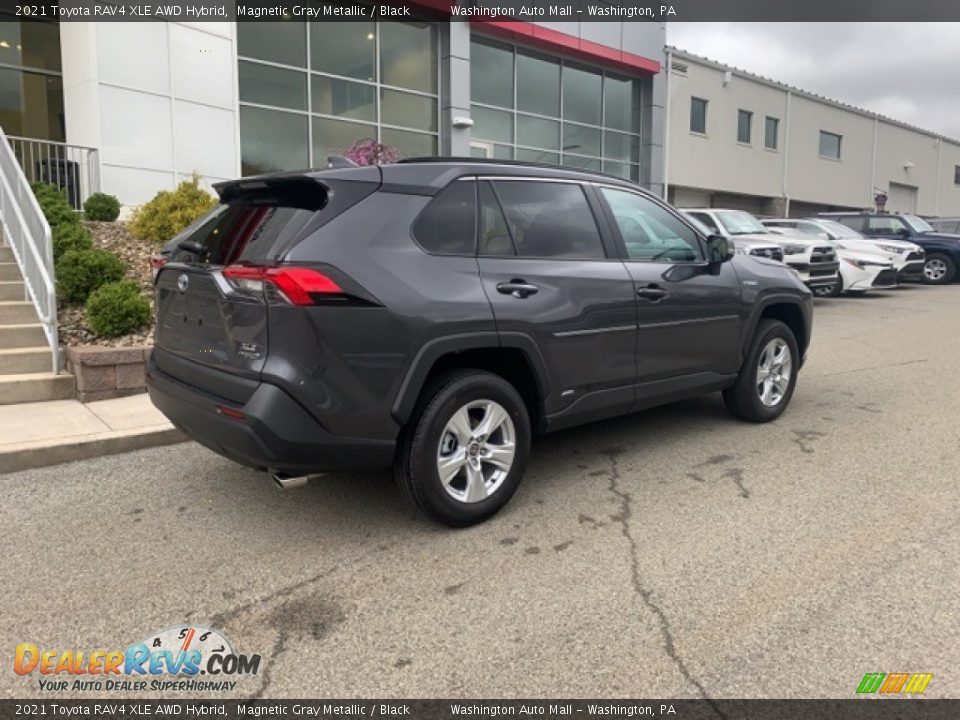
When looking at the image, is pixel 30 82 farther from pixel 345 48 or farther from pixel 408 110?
pixel 408 110

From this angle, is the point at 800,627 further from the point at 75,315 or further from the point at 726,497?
the point at 75,315

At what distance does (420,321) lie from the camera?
3.57 m

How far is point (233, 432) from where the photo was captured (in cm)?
340

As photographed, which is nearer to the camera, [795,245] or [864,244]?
[795,245]

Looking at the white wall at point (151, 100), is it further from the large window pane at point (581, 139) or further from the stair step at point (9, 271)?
the large window pane at point (581, 139)

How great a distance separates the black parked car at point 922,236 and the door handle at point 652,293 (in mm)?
15754

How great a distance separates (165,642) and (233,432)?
0.91m

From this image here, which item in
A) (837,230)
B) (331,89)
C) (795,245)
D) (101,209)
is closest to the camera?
(101,209)

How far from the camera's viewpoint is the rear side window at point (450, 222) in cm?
377

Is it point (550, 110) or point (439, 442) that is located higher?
point (550, 110)

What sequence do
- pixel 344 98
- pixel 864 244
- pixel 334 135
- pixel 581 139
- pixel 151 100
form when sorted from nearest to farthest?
pixel 151 100, pixel 864 244, pixel 334 135, pixel 344 98, pixel 581 139

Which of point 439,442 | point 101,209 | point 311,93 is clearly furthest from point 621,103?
point 439,442

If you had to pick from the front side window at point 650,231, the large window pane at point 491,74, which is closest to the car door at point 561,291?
the front side window at point 650,231

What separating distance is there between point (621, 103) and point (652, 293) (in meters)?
18.8
